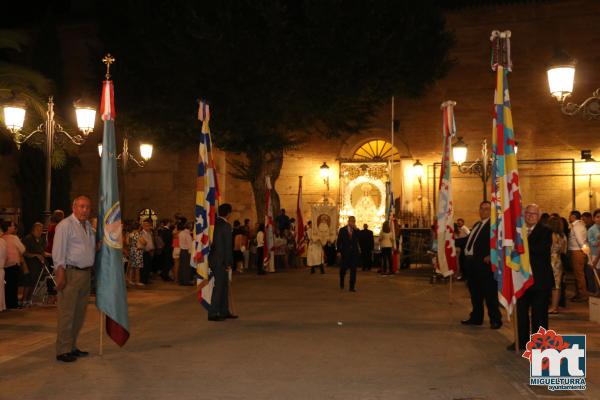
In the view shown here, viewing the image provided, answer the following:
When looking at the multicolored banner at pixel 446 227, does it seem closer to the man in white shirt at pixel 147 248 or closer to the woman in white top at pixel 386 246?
the man in white shirt at pixel 147 248

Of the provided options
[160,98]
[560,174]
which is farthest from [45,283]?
[560,174]

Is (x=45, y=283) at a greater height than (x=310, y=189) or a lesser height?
lesser

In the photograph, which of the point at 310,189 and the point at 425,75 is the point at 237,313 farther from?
the point at 310,189

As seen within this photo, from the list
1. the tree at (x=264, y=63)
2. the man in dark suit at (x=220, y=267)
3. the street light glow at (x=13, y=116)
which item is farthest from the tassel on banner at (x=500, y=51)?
the tree at (x=264, y=63)

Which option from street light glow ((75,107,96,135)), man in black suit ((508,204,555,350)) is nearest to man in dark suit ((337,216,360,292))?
street light glow ((75,107,96,135))

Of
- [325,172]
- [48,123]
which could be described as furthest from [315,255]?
[48,123]

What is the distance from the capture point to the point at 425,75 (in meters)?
27.1

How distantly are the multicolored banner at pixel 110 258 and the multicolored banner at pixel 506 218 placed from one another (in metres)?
4.91

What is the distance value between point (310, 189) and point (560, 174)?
11001 millimetres

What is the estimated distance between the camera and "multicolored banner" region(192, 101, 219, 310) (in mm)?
11766

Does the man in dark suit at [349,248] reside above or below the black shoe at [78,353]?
above

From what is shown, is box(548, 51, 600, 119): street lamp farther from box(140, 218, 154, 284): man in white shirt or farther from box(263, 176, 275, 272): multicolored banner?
box(263, 176, 275, 272): multicolored banner

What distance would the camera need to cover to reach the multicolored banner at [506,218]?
8.68m

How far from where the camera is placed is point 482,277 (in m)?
11.5
